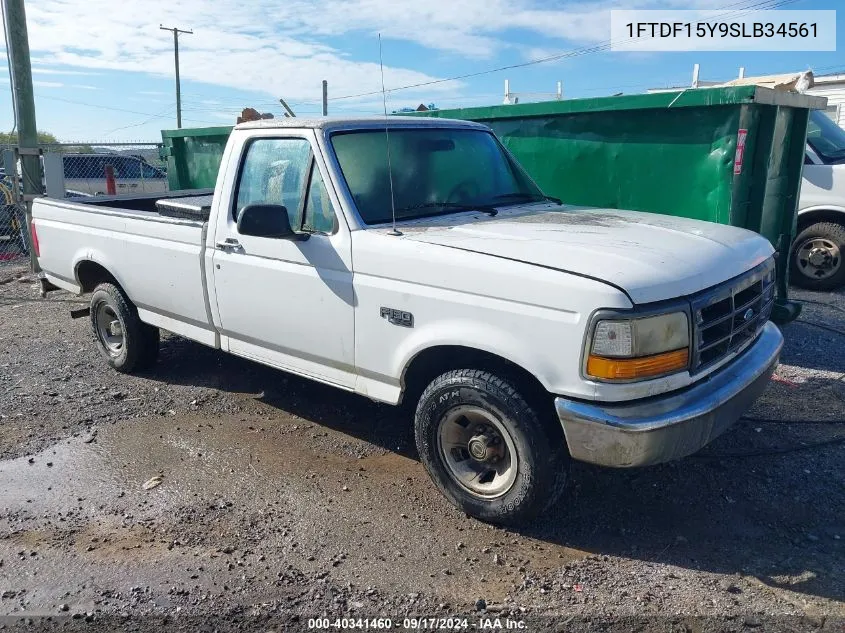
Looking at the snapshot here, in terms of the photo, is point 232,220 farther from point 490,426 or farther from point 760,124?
point 760,124

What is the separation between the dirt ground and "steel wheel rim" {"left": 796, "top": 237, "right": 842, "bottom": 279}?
3.35 m

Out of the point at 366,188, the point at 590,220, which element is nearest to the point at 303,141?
the point at 366,188

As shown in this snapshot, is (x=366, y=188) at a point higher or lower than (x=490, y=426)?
higher

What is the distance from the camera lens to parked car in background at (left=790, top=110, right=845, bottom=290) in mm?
8188

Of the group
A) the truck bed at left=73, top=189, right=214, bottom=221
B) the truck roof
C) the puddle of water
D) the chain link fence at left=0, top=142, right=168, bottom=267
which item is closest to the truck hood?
the truck roof

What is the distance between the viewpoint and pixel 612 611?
296 cm

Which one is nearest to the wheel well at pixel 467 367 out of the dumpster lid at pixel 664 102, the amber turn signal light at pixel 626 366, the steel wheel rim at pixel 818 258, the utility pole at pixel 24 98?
the amber turn signal light at pixel 626 366

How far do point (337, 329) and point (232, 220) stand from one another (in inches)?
44.6

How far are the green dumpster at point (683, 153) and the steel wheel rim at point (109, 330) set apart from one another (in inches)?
155

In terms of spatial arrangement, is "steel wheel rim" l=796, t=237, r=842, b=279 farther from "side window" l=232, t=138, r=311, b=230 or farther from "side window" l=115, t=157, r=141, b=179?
"side window" l=115, t=157, r=141, b=179

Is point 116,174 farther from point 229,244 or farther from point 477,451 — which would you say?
point 477,451

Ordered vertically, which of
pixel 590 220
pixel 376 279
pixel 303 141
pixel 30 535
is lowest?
pixel 30 535

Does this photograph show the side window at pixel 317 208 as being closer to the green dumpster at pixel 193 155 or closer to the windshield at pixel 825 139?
the green dumpster at pixel 193 155

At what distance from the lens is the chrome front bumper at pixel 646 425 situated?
9.91 ft
